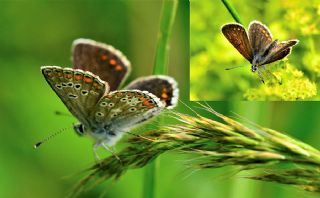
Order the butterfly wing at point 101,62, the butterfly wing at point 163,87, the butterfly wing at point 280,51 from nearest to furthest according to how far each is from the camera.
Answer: the butterfly wing at point 163,87
the butterfly wing at point 280,51
the butterfly wing at point 101,62

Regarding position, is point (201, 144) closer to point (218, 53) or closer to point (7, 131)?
point (218, 53)

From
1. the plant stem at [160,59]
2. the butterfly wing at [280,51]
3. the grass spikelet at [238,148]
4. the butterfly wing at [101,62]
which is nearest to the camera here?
the grass spikelet at [238,148]

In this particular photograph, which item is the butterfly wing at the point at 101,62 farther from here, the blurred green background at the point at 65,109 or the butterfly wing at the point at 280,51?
the butterfly wing at the point at 280,51

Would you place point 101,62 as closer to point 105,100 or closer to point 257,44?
point 105,100

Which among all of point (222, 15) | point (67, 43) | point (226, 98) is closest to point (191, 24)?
point (222, 15)

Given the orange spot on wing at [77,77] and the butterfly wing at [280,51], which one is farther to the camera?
the butterfly wing at [280,51]

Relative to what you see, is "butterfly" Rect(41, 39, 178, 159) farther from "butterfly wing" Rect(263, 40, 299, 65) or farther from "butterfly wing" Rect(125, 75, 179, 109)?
"butterfly wing" Rect(263, 40, 299, 65)

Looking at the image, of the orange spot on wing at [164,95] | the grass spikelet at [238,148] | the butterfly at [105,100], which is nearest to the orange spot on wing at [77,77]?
the butterfly at [105,100]

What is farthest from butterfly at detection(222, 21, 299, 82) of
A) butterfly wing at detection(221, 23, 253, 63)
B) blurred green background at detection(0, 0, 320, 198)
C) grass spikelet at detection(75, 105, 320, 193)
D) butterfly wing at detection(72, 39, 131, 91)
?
grass spikelet at detection(75, 105, 320, 193)
